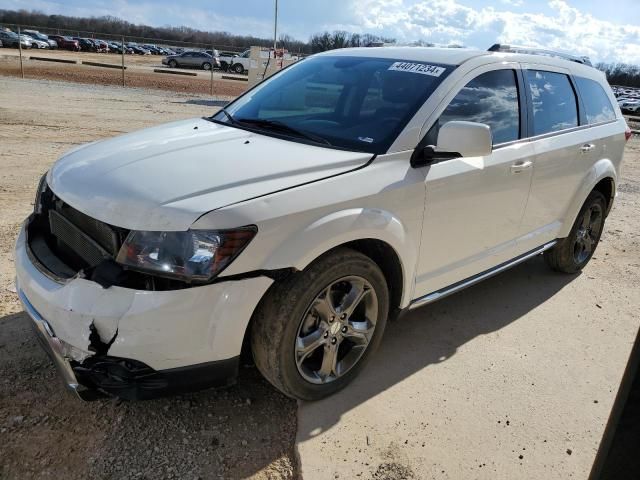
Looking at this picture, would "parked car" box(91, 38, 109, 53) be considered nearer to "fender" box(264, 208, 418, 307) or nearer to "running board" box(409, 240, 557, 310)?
"running board" box(409, 240, 557, 310)

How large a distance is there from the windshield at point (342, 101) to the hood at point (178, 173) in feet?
0.69

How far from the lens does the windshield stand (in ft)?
10.5

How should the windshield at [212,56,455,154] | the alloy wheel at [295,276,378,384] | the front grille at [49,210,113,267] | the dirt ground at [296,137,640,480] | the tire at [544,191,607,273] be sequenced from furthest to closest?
the tire at [544,191,607,273]
the windshield at [212,56,455,154]
the alloy wheel at [295,276,378,384]
the dirt ground at [296,137,640,480]
the front grille at [49,210,113,267]

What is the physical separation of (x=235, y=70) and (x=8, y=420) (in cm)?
4525

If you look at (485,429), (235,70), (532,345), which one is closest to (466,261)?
(532,345)

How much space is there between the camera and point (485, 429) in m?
2.94

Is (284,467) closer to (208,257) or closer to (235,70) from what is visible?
(208,257)

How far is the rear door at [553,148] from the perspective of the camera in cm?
402

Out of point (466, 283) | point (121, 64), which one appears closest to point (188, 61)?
point (121, 64)

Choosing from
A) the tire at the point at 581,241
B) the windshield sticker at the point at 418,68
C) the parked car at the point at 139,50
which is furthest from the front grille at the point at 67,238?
the parked car at the point at 139,50

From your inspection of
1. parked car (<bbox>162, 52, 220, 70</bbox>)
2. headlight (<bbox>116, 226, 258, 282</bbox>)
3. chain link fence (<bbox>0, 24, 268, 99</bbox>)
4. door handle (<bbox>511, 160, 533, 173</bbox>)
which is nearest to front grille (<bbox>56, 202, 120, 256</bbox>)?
headlight (<bbox>116, 226, 258, 282</bbox>)

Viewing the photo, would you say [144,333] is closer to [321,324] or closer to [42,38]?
[321,324]

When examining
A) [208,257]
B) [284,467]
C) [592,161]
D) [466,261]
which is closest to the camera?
[208,257]

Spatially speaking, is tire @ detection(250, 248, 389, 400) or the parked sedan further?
the parked sedan
